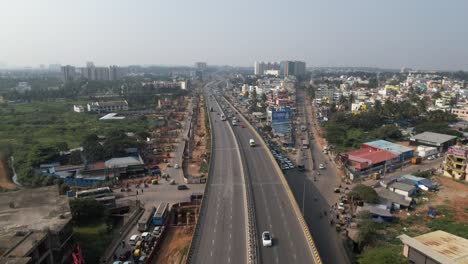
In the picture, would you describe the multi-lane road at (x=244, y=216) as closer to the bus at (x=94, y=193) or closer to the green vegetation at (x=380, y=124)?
the bus at (x=94, y=193)

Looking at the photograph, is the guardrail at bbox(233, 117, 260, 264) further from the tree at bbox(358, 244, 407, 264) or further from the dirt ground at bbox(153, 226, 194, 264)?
the tree at bbox(358, 244, 407, 264)

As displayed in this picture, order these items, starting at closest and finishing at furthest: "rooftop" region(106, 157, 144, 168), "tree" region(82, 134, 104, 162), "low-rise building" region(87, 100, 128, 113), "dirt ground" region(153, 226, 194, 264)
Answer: "dirt ground" region(153, 226, 194, 264)
"rooftop" region(106, 157, 144, 168)
"tree" region(82, 134, 104, 162)
"low-rise building" region(87, 100, 128, 113)

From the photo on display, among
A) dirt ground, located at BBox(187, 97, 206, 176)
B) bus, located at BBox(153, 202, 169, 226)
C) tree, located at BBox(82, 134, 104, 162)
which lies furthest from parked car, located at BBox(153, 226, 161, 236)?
tree, located at BBox(82, 134, 104, 162)

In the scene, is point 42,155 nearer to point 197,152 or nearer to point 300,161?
point 197,152

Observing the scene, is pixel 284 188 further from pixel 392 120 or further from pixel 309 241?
pixel 392 120

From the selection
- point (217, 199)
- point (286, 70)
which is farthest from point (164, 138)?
point (286, 70)

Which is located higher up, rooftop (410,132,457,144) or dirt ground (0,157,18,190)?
rooftop (410,132,457,144)

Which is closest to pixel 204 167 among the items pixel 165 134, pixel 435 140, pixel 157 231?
pixel 157 231
